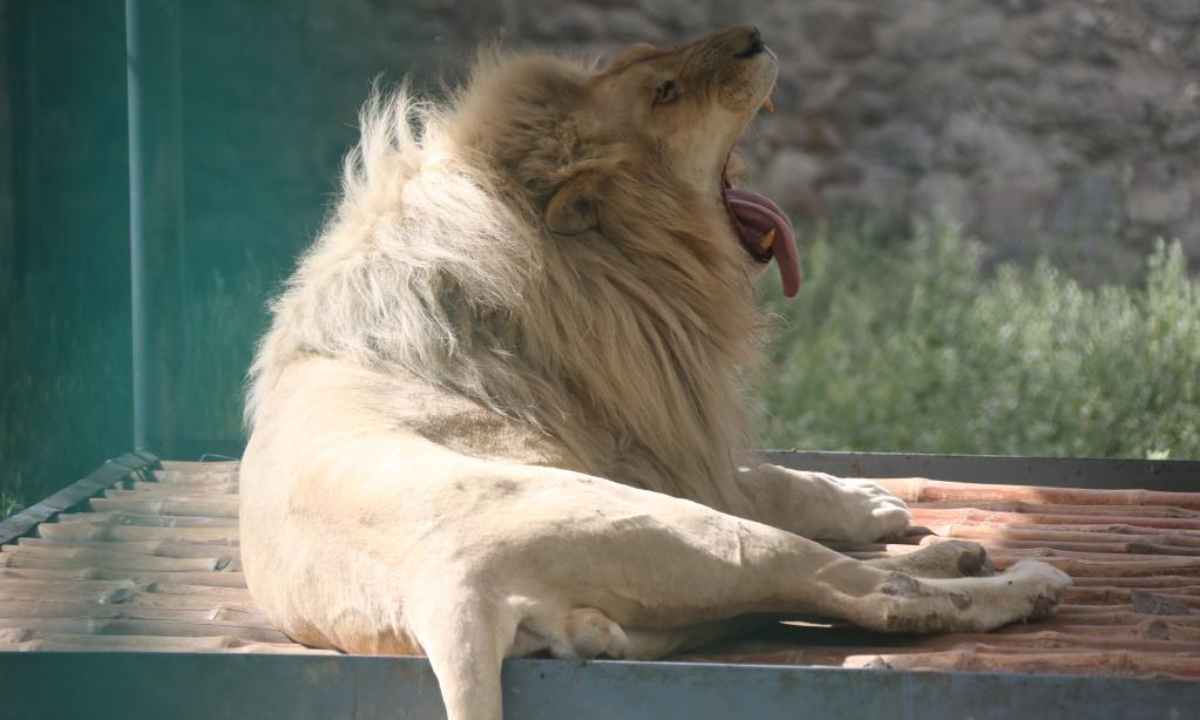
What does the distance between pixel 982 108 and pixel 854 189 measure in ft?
2.62

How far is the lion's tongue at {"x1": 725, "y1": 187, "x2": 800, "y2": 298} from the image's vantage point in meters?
3.58

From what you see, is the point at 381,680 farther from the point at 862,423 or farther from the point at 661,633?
the point at 862,423

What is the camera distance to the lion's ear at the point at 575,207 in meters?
3.17

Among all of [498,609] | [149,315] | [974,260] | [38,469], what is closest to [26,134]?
[149,315]

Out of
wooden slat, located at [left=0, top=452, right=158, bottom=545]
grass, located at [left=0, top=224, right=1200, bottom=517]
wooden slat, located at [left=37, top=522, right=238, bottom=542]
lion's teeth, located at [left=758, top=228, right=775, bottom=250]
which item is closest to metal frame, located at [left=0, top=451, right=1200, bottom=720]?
wooden slat, located at [left=37, top=522, right=238, bottom=542]

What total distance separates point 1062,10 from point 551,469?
6.66 m

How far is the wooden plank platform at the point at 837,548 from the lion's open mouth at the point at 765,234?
64cm

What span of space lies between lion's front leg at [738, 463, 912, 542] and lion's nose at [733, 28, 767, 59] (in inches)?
35.4

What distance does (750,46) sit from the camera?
11.2 feet

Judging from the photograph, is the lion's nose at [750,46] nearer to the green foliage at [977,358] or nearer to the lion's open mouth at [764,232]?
the lion's open mouth at [764,232]

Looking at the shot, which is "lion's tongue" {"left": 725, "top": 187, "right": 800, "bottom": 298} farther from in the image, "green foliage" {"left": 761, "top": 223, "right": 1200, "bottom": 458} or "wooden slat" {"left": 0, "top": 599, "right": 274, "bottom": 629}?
"green foliage" {"left": 761, "top": 223, "right": 1200, "bottom": 458}

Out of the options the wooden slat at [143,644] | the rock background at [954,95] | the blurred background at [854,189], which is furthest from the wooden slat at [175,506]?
the rock background at [954,95]

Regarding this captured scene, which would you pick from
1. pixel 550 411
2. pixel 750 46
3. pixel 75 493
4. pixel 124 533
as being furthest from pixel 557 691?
pixel 75 493

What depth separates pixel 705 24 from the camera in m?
8.52
